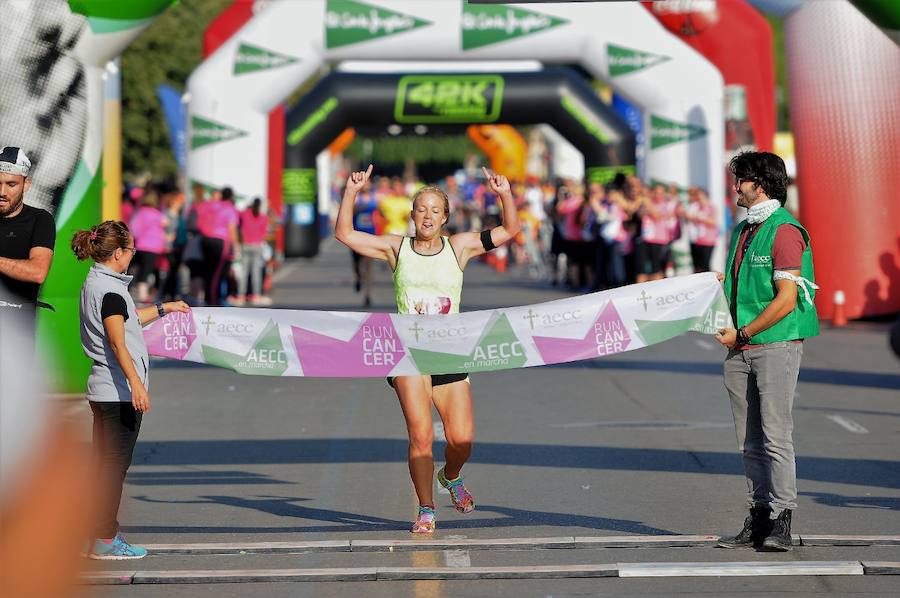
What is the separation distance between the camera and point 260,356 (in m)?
8.66

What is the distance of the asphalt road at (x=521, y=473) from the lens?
7617 millimetres

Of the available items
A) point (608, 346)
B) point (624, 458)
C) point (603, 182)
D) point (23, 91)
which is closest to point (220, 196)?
point (603, 182)

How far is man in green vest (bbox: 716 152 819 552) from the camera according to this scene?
773 centimetres

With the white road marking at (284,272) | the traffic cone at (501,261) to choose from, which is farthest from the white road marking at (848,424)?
the traffic cone at (501,261)

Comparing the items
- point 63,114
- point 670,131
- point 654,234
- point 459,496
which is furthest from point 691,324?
point 670,131

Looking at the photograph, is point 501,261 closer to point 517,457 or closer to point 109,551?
point 517,457

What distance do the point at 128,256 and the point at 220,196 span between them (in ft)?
58.4

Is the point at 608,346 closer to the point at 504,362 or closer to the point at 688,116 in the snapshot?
the point at 504,362

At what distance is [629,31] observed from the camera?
87.0 feet

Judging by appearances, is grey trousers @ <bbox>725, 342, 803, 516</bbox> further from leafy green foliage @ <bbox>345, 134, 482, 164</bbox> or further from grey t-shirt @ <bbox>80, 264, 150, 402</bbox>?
leafy green foliage @ <bbox>345, 134, 482, 164</bbox>

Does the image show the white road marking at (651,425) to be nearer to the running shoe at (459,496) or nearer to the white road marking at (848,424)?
the white road marking at (848,424)

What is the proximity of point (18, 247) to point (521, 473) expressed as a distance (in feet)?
11.7

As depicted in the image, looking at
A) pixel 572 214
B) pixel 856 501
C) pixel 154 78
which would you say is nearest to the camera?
pixel 856 501

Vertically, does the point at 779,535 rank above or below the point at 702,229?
below
